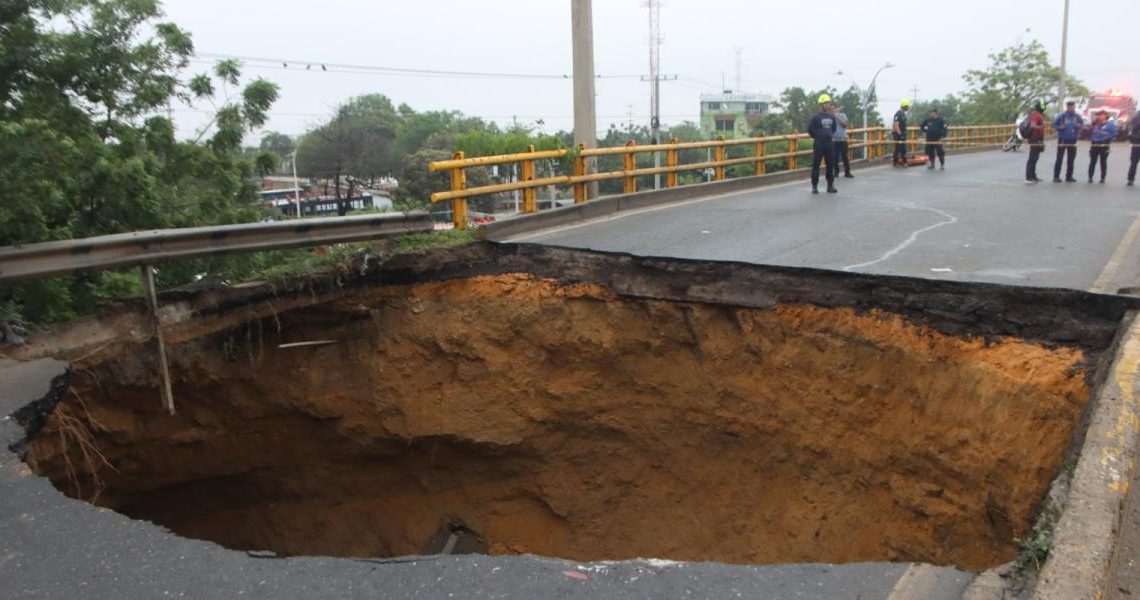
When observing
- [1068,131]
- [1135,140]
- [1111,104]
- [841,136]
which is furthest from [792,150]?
[1111,104]

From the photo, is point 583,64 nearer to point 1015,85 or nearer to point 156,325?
point 156,325

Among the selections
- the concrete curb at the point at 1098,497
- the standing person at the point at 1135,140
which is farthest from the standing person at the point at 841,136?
the concrete curb at the point at 1098,497

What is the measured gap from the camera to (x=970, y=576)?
339 centimetres

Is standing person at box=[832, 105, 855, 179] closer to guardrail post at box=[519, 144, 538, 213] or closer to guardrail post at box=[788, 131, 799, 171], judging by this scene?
guardrail post at box=[788, 131, 799, 171]

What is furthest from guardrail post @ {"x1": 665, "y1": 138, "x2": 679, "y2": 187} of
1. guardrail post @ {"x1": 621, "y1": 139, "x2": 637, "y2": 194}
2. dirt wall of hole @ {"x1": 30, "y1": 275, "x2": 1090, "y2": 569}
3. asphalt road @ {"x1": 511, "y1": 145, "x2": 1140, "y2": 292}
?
dirt wall of hole @ {"x1": 30, "y1": 275, "x2": 1090, "y2": 569}

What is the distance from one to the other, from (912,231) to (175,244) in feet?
27.2

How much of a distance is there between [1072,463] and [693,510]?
5.03 metres

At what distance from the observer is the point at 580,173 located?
12445 mm

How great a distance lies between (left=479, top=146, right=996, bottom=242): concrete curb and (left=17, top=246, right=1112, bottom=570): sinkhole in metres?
1.32

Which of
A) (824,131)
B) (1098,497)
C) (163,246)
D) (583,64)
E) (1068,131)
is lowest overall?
(1098,497)

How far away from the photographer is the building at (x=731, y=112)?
265 feet

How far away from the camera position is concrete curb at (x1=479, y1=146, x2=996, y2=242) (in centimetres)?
1013

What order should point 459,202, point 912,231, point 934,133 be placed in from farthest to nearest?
point 934,133, point 912,231, point 459,202

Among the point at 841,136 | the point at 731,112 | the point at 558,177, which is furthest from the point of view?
the point at 731,112
